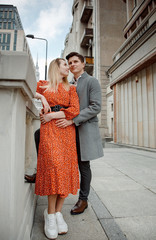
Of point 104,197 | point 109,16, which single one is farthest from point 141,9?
point 104,197

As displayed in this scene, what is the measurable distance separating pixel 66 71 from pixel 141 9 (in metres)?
9.00

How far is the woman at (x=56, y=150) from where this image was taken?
4.60ft

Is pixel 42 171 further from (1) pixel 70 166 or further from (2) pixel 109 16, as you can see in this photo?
(2) pixel 109 16

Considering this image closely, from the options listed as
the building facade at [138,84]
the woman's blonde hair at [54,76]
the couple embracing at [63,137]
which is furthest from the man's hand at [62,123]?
the building facade at [138,84]

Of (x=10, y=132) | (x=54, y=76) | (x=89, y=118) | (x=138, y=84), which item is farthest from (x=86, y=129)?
(x=138, y=84)

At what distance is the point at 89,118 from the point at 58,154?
57 cm

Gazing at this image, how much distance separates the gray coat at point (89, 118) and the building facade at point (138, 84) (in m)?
5.15

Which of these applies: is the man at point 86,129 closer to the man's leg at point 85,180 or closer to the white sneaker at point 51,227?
the man's leg at point 85,180

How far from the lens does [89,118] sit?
5.92 feet

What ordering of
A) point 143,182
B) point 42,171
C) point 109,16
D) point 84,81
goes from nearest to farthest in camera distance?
point 42,171 → point 84,81 → point 143,182 → point 109,16

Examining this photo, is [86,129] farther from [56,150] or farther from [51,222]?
[51,222]

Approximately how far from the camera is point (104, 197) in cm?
213

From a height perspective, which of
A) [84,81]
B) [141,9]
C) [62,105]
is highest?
[141,9]

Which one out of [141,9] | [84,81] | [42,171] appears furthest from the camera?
[141,9]
